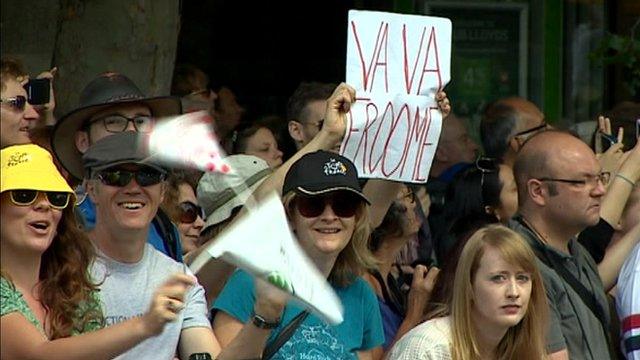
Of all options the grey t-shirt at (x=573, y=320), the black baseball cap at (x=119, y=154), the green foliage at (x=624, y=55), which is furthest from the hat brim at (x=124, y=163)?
the green foliage at (x=624, y=55)

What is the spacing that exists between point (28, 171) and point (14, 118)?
117 centimetres

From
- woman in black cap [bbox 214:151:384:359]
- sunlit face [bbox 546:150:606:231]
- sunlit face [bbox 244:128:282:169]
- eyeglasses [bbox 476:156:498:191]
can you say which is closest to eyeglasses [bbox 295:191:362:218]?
woman in black cap [bbox 214:151:384:359]

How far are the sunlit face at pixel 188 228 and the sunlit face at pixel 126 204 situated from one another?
4.07 feet

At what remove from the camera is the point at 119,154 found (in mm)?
5520

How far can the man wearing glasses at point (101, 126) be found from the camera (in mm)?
5988

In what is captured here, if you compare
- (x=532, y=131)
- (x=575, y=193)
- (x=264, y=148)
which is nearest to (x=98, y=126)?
(x=264, y=148)

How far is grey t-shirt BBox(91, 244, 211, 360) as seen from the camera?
17.8ft

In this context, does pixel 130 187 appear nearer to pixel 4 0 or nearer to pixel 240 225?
pixel 240 225

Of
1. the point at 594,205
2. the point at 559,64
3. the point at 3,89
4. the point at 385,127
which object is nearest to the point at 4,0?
the point at 3,89

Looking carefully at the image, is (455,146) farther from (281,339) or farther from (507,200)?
(281,339)

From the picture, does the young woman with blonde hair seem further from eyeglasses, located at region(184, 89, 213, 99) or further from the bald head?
eyeglasses, located at region(184, 89, 213, 99)

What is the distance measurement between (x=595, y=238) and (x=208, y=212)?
1939mm

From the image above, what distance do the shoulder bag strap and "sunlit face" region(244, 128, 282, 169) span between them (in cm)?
220

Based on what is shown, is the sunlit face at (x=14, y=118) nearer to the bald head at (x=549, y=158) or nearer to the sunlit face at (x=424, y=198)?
the bald head at (x=549, y=158)
